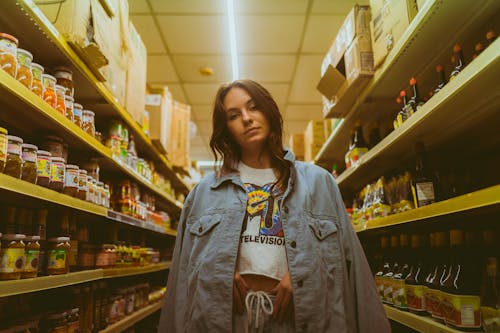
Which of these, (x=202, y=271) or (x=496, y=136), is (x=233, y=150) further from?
(x=496, y=136)

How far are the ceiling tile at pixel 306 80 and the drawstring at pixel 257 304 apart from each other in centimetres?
427

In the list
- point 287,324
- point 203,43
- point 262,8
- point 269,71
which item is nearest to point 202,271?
point 287,324

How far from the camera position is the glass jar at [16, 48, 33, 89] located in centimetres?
154

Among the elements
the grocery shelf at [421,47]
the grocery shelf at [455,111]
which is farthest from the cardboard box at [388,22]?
the grocery shelf at [455,111]

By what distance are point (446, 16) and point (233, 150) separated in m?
1.15

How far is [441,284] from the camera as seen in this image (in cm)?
179

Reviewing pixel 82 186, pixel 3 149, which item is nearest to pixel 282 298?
pixel 3 149

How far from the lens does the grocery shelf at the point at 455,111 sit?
4.20ft

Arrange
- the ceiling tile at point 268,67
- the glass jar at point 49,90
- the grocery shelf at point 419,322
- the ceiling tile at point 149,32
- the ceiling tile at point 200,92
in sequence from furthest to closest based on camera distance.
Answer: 1. the ceiling tile at point 200,92
2. the ceiling tile at point 268,67
3. the ceiling tile at point 149,32
4. the glass jar at point 49,90
5. the grocery shelf at point 419,322

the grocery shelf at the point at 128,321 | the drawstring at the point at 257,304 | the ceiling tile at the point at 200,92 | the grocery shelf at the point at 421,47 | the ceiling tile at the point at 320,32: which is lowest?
the grocery shelf at the point at 128,321

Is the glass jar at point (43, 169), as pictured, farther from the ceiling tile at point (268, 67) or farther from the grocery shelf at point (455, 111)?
the ceiling tile at point (268, 67)

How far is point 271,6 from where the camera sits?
163 inches

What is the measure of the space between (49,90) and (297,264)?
53.9 inches

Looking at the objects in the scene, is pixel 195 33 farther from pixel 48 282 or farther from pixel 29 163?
pixel 48 282
